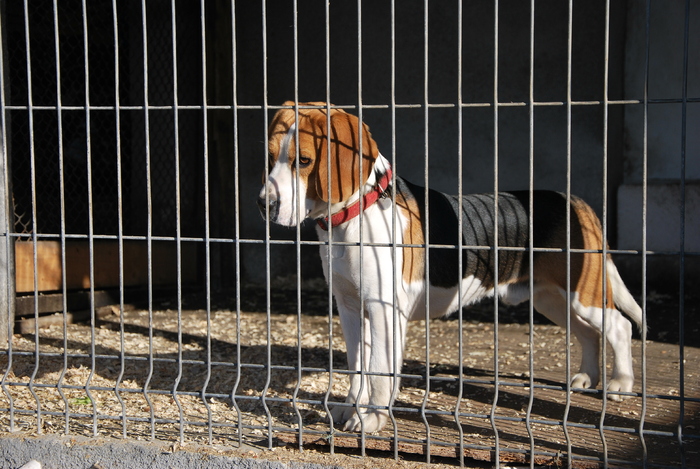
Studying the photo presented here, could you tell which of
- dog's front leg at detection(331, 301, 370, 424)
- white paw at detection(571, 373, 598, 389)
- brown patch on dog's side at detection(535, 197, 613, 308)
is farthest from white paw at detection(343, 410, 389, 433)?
white paw at detection(571, 373, 598, 389)

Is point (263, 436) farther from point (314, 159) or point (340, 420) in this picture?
point (314, 159)

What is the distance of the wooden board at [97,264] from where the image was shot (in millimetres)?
6168

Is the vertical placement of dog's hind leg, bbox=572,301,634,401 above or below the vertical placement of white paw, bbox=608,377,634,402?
above

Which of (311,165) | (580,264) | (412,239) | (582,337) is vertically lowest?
(582,337)

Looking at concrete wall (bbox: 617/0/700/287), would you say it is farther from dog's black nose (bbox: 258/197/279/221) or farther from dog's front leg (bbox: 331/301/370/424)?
dog's black nose (bbox: 258/197/279/221)

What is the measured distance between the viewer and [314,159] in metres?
3.42

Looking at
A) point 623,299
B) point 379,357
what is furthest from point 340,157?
point 623,299

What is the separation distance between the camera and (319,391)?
4.48 metres

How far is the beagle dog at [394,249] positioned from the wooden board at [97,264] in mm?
3061

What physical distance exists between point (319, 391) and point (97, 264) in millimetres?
3389

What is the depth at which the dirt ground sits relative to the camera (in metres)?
3.23

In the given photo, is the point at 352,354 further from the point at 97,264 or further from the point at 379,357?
the point at 97,264

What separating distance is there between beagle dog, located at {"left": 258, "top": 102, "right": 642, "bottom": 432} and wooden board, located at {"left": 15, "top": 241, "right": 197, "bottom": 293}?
3.06 meters

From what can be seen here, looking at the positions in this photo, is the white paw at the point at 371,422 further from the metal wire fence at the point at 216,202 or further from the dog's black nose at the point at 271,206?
the dog's black nose at the point at 271,206
